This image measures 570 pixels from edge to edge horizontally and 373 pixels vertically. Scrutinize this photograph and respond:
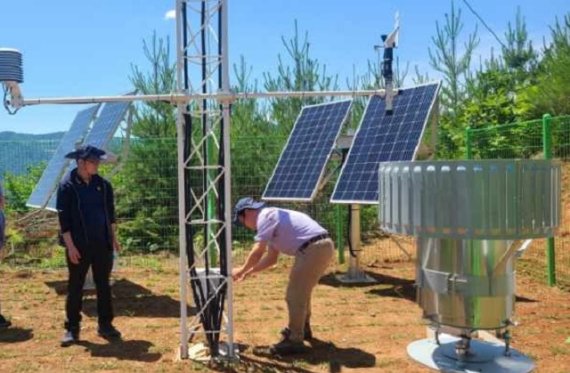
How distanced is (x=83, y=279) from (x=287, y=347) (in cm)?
203

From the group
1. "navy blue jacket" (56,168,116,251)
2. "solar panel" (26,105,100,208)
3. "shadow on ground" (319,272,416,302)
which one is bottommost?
"shadow on ground" (319,272,416,302)

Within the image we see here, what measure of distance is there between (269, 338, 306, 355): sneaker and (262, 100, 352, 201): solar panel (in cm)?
359

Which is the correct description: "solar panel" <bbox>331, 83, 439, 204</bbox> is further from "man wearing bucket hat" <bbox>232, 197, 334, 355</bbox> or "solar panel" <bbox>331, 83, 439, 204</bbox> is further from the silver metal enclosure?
the silver metal enclosure

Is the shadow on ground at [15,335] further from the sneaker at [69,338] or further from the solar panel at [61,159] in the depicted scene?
the solar panel at [61,159]

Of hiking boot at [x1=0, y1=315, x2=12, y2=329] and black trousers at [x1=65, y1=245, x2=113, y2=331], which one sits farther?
hiking boot at [x1=0, y1=315, x2=12, y2=329]

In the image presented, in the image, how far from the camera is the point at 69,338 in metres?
5.82

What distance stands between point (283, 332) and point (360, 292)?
9.55 ft

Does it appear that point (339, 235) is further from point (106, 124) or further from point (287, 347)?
point (287, 347)

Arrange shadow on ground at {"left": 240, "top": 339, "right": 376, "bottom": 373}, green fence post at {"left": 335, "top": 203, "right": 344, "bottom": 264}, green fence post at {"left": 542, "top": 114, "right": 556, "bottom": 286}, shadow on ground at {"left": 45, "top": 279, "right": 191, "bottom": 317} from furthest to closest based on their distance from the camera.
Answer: green fence post at {"left": 335, "top": 203, "right": 344, "bottom": 264}, green fence post at {"left": 542, "top": 114, "right": 556, "bottom": 286}, shadow on ground at {"left": 45, "top": 279, "right": 191, "bottom": 317}, shadow on ground at {"left": 240, "top": 339, "right": 376, "bottom": 373}

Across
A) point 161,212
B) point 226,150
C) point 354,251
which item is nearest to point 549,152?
point 354,251

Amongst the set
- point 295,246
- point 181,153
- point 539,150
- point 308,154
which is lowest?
point 295,246

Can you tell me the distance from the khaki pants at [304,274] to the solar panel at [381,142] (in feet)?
8.13

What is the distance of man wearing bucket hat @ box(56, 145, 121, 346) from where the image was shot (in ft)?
19.0

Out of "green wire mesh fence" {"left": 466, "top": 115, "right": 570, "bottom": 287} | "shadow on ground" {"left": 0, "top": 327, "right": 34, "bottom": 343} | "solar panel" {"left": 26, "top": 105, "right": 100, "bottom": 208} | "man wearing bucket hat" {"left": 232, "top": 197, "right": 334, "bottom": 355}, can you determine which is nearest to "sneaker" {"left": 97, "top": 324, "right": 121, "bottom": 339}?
"shadow on ground" {"left": 0, "top": 327, "right": 34, "bottom": 343}
